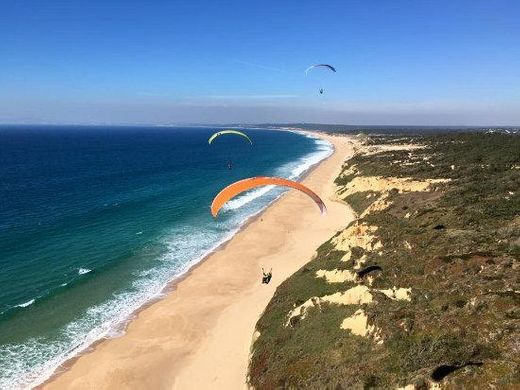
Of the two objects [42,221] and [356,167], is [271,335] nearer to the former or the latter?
[42,221]

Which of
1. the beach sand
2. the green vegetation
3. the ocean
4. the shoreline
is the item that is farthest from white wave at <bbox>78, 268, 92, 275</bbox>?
the green vegetation

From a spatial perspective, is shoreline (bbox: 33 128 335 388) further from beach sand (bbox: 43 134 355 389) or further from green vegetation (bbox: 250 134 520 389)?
green vegetation (bbox: 250 134 520 389)

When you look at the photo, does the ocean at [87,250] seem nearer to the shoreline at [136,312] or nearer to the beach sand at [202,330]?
the shoreline at [136,312]

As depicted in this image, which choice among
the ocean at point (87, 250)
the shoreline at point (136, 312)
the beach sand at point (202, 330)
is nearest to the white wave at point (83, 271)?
the ocean at point (87, 250)

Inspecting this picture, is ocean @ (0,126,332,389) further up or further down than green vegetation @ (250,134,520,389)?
further down

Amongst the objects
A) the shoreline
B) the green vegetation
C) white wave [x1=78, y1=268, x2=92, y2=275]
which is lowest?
the shoreline

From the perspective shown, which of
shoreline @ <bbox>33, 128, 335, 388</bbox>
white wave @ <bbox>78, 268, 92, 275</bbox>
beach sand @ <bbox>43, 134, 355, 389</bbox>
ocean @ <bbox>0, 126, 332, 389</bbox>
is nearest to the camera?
beach sand @ <bbox>43, 134, 355, 389</bbox>
